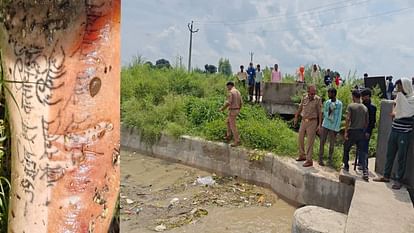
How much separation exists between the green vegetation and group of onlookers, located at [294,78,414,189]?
3.07ft

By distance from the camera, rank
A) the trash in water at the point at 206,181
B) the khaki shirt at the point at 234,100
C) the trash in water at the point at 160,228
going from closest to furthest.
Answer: the trash in water at the point at 160,228
the trash in water at the point at 206,181
the khaki shirt at the point at 234,100

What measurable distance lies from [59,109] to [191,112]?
12.4 metres

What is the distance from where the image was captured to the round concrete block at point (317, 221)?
478cm

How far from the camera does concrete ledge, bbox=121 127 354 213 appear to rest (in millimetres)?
7891

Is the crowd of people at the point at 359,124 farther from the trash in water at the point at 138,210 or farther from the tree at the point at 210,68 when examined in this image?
the tree at the point at 210,68

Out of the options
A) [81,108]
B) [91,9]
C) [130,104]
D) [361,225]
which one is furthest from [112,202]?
[130,104]

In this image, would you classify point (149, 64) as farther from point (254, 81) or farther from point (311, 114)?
point (311, 114)

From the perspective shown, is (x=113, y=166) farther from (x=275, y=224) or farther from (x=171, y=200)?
(x=171, y=200)

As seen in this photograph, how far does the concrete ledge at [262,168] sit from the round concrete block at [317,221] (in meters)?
2.43

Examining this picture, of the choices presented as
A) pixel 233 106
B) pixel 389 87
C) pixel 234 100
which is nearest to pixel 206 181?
pixel 233 106

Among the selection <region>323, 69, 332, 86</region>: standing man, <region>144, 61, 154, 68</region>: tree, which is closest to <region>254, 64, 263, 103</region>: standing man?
<region>323, 69, 332, 86</region>: standing man

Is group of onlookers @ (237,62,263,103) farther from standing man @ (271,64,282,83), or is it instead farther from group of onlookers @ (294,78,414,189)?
group of onlookers @ (294,78,414,189)

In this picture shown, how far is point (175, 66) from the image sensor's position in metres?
19.6

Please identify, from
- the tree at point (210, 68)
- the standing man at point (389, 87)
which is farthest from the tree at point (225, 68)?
the standing man at point (389, 87)
